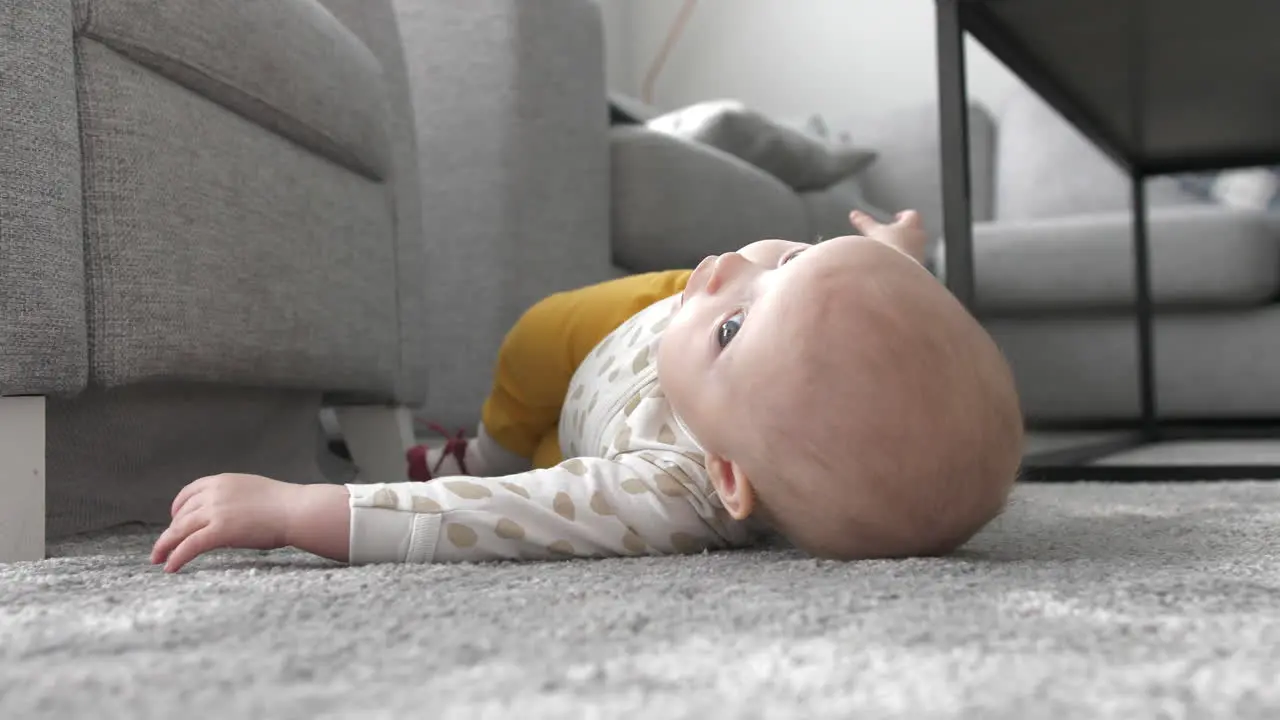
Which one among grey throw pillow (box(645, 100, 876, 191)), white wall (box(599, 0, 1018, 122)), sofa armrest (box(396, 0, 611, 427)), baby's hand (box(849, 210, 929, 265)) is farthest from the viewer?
white wall (box(599, 0, 1018, 122))

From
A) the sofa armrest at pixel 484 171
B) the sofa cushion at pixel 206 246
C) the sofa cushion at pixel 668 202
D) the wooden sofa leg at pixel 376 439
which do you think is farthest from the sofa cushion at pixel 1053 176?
the sofa cushion at pixel 206 246

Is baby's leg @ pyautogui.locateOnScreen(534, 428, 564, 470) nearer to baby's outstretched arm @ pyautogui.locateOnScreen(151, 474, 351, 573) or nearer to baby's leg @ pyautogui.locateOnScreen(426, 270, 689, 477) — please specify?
baby's leg @ pyautogui.locateOnScreen(426, 270, 689, 477)

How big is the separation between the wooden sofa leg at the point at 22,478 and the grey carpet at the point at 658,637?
2.0 inches

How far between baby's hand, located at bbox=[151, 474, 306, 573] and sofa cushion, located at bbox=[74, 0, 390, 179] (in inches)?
12.3

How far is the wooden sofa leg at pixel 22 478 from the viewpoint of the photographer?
0.68 m

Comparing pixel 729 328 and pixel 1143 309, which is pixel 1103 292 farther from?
pixel 729 328

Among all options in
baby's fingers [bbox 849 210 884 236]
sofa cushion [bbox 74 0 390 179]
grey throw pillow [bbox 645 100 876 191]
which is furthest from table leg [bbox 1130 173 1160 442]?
sofa cushion [bbox 74 0 390 179]

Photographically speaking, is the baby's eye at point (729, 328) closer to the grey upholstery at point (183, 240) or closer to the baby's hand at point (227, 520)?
the baby's hand at point (227, 520)

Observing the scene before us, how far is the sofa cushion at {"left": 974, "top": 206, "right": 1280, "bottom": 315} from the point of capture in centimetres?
200

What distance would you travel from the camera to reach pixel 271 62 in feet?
2.98

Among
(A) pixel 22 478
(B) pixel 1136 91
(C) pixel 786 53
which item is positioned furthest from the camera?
(C) pixel 786 53

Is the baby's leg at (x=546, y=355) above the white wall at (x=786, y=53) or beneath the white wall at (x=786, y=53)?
beneath

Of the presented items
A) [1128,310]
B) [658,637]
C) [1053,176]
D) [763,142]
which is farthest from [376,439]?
[1053,176]

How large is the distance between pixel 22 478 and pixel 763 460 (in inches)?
17.0
